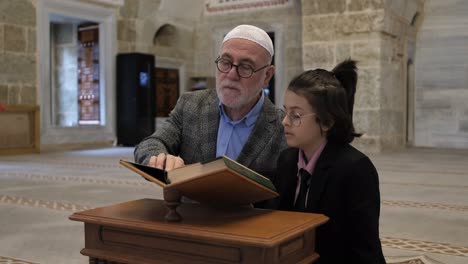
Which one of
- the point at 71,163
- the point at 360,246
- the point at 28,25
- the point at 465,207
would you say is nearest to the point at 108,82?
the point at 28,25

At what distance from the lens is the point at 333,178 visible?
171cm

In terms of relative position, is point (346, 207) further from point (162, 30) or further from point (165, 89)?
point (162, 30)

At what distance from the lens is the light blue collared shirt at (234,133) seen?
2.22 meters

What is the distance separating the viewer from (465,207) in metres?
3.97

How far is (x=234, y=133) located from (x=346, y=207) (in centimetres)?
67

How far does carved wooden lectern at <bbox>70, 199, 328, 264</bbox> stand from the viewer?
1.26 m

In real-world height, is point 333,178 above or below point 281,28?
below

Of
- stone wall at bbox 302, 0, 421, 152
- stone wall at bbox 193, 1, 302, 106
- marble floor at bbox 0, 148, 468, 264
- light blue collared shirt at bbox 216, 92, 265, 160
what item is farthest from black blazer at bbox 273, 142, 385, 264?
stone wall at bbox 193, 1, 302, 106

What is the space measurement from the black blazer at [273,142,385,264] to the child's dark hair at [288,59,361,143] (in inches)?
3.2

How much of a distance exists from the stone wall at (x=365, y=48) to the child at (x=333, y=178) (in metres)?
6.68

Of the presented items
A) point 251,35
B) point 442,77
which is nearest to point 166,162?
point 251,35

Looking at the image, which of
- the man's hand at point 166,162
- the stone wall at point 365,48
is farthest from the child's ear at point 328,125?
the stone wall at point 365,48

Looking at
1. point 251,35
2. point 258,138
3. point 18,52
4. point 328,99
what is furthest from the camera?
point 18,52

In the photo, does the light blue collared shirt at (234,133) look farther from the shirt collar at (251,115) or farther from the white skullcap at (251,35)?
the white skullcap at (251,35)
